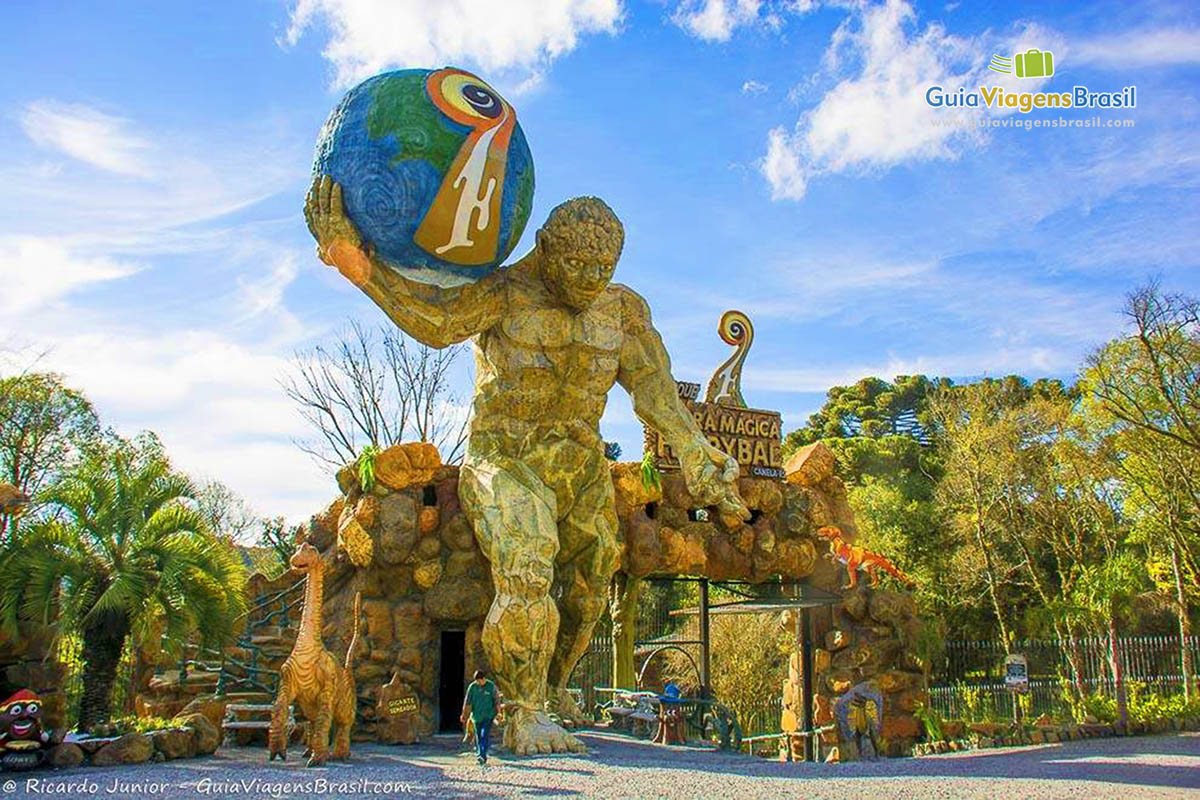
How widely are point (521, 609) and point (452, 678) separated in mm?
4311

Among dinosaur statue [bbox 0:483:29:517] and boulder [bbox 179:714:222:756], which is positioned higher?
dinosaur statue [bbox 0:483:29:517]

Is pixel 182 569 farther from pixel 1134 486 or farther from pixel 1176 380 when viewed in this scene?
pixel 1134 486

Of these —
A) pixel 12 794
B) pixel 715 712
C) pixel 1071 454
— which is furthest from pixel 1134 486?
pixel 12 794

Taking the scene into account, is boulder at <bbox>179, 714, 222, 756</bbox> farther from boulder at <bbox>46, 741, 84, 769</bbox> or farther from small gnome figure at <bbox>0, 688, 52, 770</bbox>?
small gnome figure at <bbox>0, 688, 52, 770</bbox>

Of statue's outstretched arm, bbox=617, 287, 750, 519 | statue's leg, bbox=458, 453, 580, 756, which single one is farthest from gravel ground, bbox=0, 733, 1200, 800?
statue's outstretched arm, bbox=617, 287, 750, 519

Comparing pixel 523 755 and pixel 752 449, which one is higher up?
pixel 752 449

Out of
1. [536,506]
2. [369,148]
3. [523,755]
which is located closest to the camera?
[369,148]

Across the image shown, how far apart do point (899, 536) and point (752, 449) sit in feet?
34.6

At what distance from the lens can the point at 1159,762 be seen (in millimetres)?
5969

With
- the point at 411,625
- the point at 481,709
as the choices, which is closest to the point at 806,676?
the point at 411,625

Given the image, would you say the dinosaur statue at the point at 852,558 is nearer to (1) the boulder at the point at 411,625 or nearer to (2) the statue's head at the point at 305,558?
(1) the boulder at the point at 411,625

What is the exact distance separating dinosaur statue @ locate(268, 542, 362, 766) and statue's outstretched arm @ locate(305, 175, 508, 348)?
5.16 ft

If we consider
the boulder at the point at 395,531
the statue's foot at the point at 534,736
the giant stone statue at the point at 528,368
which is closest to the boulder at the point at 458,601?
the boulder at the point at 395,531

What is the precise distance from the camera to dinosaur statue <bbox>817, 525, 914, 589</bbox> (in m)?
11.7
